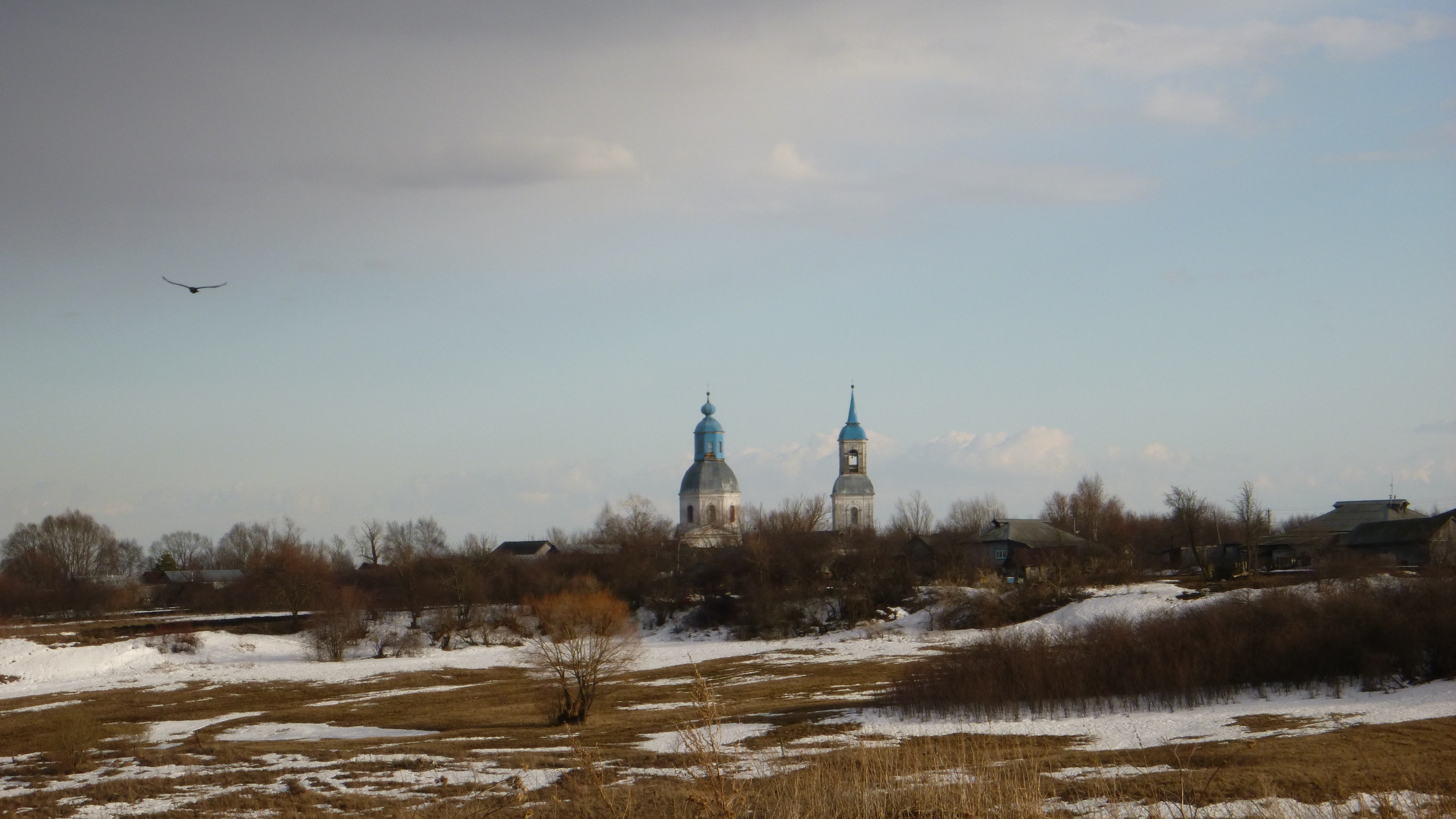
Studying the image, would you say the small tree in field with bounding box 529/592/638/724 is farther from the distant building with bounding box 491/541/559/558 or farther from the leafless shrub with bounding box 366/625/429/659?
the distant building with bounding box 491/541/559/558

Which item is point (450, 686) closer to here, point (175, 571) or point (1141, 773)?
point (1141, 773)

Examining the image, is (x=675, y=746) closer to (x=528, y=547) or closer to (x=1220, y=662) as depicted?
(x=1220, y=662)

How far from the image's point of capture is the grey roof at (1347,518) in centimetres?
8475

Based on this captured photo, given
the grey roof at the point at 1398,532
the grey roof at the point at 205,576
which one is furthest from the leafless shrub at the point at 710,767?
the grey roof at the point at 205,576

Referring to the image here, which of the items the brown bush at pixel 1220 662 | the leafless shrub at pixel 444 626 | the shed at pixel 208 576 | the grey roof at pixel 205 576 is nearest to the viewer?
the brown bush at pixel 1220 662

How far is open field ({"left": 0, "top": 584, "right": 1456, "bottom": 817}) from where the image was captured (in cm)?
1273

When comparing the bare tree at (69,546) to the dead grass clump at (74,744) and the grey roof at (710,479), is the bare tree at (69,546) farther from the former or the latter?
the dead grass clump at (74,744)

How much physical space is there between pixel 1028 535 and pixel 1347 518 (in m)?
24.7

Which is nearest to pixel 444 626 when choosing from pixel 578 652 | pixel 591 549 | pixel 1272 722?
pixel 578 652

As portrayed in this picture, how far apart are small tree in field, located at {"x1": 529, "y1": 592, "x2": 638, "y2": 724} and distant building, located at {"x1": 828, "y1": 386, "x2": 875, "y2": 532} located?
9614cm

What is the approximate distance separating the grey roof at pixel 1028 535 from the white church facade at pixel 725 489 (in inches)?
1160

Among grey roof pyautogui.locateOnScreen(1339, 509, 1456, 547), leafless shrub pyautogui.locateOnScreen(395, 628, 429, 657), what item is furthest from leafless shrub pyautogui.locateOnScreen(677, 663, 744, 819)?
grey roof pyautogui.locateOnScreen(1339, 509, 1456, 547)

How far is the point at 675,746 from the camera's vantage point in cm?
3086

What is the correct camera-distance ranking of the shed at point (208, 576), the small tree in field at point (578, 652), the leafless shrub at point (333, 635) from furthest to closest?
1. the shed at point (208, 576)
2. the leafless shrub at point (333, 635)
3. the small tree in field at point (578, 652)
